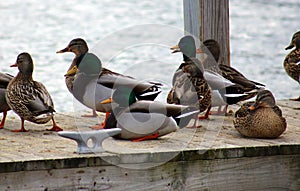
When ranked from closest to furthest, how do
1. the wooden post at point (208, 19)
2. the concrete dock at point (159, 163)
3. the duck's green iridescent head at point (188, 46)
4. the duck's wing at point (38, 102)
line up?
the concrete dock at point (159, 163)
the duck's wing at point (38, 102)
the duck's green iridescent head at point (188, 46)
the wooden post at point (208, 19)

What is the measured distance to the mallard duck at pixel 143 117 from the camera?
5668mm

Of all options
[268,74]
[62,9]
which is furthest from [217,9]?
[62,9]

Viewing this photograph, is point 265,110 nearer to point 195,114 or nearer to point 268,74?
point 195,114

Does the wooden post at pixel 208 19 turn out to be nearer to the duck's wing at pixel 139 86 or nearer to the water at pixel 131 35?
the water at pixel 131 35

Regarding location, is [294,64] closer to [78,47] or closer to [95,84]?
[78,47]


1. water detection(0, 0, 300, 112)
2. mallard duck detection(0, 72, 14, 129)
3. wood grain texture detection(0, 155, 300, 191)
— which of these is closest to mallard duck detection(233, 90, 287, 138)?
wood grain texture detection(0, 155, 300, 191)

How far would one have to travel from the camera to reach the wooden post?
7324mm

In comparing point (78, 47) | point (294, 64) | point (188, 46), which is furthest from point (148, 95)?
point (294, 64)

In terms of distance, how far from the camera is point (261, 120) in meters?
5.91

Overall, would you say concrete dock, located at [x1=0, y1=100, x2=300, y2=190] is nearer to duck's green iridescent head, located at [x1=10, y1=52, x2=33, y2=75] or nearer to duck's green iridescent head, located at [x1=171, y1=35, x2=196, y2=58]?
duck's green iridescent head, located at [x1=10, y1=52, x2=33, y2=75]

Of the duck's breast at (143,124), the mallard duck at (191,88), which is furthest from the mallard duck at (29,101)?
the mallard duck at (191,88)

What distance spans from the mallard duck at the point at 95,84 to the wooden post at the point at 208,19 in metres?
1.02

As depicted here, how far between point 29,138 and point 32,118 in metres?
0.28

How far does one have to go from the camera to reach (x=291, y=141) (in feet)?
19.0
